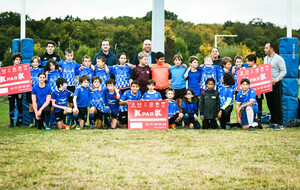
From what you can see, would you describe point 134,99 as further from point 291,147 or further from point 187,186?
point 187,186

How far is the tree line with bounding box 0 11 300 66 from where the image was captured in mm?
71188

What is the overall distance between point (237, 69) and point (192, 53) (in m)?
77.0

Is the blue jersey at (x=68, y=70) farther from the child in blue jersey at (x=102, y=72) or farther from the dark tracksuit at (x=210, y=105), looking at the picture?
the dark tracksuit at (x=210, y=105)

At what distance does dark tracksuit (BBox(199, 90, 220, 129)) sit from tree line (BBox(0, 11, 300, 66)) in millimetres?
56018

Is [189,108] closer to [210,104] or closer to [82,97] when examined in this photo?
[210,104]

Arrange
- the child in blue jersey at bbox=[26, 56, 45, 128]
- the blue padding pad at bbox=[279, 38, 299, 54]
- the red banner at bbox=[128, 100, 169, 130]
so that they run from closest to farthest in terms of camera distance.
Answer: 1. the red banner at bbox=[128, 100, 169, 130]
2. the child in blue jersey at bbox=[26, 56, 45, 128]
3. the blue padding pad at bbox=[279, 38, 299, 54]

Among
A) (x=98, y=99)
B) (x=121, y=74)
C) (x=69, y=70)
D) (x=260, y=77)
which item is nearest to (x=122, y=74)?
(x=121, y=74)

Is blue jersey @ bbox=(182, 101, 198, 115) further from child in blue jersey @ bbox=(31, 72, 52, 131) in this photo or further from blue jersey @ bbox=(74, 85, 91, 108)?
child in blue jersey @ bbox=(31, 72, 52, 131)

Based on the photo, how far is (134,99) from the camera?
9305 mm

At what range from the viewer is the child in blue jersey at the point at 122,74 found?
9.61 metres

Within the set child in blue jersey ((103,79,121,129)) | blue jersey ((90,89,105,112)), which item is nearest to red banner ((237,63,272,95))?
child in blue jersey ((103,79,121,129))

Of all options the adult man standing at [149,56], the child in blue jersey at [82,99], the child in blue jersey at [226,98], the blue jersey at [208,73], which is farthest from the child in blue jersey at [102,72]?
the child in blue jersey at [226,98]

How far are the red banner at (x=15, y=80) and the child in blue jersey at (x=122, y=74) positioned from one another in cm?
211

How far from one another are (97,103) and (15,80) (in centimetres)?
221
